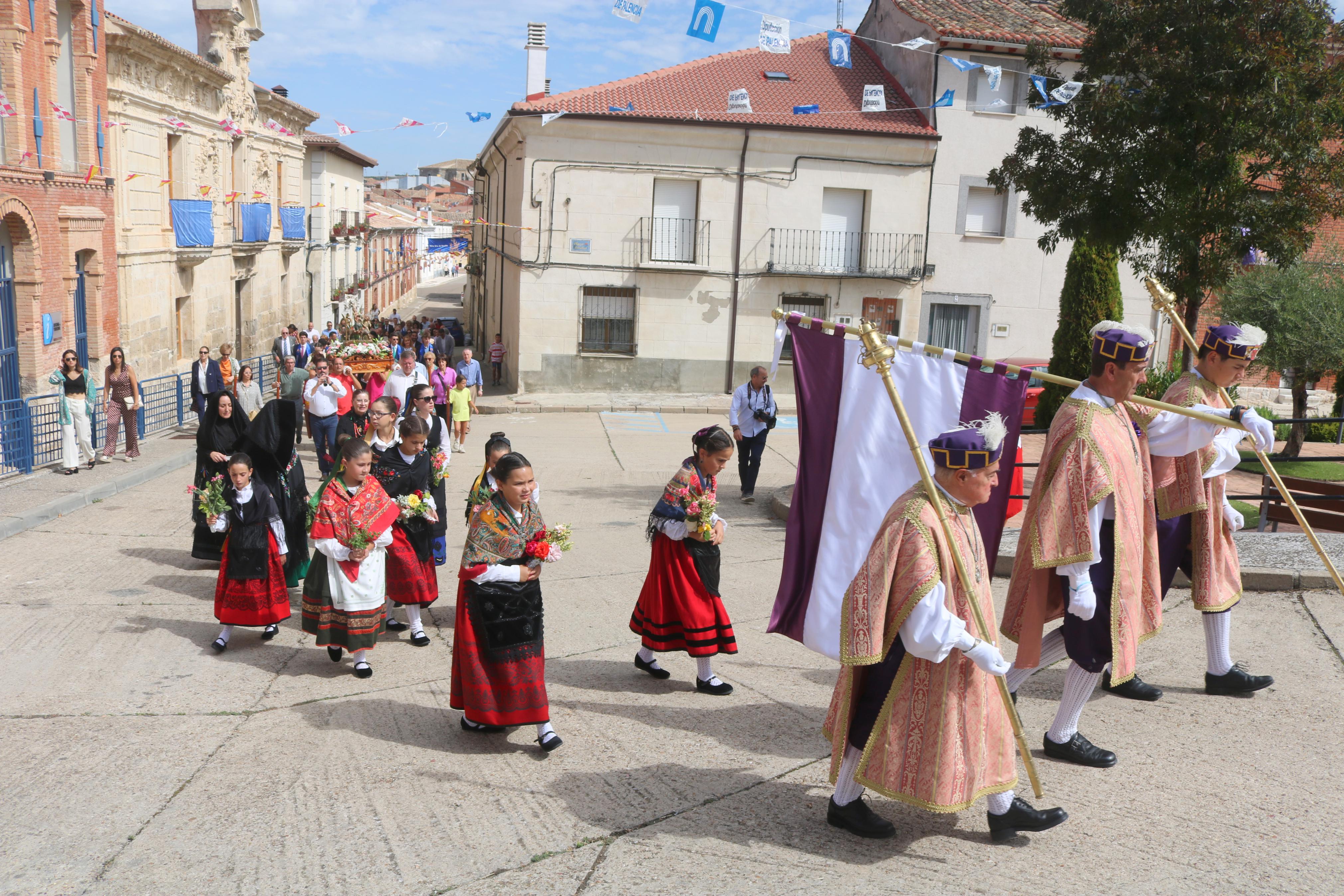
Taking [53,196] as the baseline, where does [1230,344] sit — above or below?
below

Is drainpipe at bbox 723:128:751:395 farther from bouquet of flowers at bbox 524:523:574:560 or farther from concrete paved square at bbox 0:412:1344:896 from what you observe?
bouquet of flowers at bbox 524:523:574:560

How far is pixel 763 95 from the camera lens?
25.3m

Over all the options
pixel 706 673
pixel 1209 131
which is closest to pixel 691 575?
pixel 706 673

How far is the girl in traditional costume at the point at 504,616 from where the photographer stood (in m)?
5.39

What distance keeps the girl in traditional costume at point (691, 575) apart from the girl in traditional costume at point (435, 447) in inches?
70.8

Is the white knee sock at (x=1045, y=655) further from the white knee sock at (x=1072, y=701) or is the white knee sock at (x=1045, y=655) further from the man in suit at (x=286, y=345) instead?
the man in suit at (x=286, y=345)

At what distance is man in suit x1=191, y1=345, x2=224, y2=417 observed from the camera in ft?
51.3

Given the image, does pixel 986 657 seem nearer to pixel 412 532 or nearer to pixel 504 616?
pixel 504 616

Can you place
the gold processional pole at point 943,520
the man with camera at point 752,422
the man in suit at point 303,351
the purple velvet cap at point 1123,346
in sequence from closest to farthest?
the gold processional pole at point 943,520
the purple velvet cap at point 1123,346
the man with camera at point 752,422
the man in suit at point 303,351

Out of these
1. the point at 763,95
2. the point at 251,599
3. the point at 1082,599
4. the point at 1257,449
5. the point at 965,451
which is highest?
the point at 763,95

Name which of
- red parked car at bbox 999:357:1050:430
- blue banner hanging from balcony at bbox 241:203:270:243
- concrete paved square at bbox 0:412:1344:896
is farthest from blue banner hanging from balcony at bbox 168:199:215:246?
concrete paved square at bbox 0:412:1344:896

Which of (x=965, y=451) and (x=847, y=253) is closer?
(x=965, y=451)

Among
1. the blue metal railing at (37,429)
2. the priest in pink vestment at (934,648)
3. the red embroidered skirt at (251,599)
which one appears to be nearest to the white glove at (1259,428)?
the priest in pink vestment at (934,648)

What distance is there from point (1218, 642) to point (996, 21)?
835 inches
